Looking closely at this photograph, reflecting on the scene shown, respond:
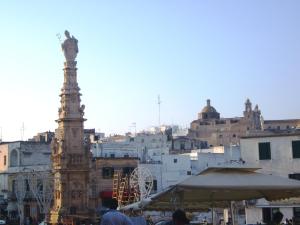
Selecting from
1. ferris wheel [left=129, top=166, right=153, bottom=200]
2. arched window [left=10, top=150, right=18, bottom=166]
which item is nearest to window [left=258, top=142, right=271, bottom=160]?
ferris wheel [left=129, top=166, right=153, bottom=200]

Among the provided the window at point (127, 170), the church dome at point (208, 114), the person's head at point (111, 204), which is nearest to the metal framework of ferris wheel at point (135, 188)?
the window at point (127, 170)

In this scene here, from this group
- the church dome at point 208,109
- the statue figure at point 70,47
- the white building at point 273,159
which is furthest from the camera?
the church dome at point 208,109

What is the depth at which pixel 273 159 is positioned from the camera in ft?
130

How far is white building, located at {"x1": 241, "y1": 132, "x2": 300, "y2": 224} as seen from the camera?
128 ft

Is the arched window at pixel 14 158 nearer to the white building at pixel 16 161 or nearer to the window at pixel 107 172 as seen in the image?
the white building at pixel 16 161

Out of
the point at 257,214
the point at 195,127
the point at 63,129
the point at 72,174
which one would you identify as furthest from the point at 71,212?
the point at 195,127

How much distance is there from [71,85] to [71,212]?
1080cm

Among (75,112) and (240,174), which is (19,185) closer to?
(75,112)

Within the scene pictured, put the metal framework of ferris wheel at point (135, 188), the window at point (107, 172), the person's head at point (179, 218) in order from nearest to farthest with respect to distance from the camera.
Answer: the person's head at point (179, 218)
the metal framework of ferris wheel at point (135, 188)
the window at point (107, 172)

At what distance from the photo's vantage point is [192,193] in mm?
12883

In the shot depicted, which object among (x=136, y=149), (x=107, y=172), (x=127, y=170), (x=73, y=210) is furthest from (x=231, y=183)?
(x=136, y=149)

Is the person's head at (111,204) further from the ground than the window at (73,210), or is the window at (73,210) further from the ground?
the person's head at (111,204)

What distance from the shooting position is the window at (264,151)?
39906mm

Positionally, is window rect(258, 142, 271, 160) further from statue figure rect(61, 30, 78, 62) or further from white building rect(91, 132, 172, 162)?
white building rect(91, 132, 172, 162)
